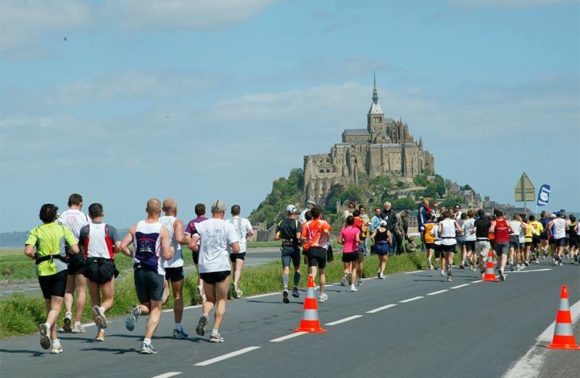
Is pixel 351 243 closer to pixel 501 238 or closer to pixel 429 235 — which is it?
pixel 501 238

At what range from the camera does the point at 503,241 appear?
30359mm

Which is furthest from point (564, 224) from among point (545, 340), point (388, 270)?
point (545, 340)

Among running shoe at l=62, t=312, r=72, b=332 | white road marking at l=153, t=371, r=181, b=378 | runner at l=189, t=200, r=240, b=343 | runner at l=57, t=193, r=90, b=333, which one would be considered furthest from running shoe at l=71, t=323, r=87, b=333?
white road marking at l=153, t=371, r=181, b=378

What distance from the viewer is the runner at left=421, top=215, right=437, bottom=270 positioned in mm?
35062

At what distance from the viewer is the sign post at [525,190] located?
4266 cm

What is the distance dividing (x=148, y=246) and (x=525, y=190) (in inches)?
1200

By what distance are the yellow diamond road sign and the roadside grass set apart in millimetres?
6742

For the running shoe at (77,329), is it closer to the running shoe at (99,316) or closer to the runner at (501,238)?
the running shoe at (99,316)

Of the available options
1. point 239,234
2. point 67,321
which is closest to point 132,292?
point 239,234

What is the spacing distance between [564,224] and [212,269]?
26118mm

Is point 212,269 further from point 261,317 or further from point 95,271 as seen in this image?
point 261,317

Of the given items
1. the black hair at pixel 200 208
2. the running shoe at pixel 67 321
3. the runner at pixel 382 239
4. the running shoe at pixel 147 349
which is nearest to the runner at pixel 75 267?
the running shoe at pixel 67 321

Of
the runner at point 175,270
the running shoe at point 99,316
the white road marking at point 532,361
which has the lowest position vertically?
the white road marking at point 532,361

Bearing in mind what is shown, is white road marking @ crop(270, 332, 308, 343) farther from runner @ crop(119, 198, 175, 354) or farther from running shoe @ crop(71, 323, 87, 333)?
running shoe @ crop(71, 323, 87, 333)
